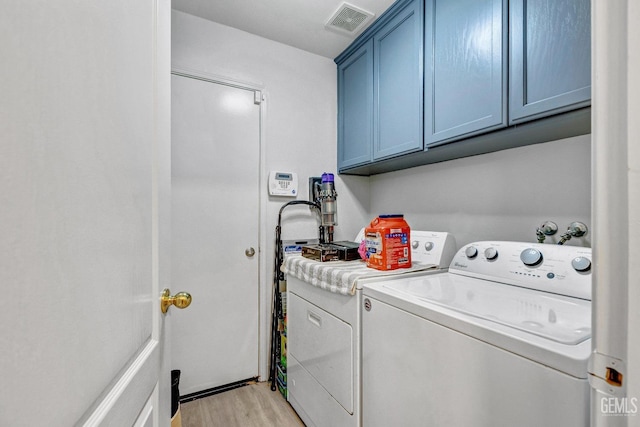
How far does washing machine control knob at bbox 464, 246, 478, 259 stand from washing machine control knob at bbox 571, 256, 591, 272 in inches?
15.1

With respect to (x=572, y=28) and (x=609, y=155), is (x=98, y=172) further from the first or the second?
(x=572, y=28)

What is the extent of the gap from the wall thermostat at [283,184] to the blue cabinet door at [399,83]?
67cm

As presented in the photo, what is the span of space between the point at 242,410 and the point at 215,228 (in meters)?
1.22

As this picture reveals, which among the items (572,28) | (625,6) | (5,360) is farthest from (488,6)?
(5,360)

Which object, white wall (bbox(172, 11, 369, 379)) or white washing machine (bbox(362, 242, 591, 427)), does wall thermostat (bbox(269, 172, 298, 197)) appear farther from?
white washing machine (bbox(362, 242, 591, 427))

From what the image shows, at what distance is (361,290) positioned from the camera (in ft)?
4.06

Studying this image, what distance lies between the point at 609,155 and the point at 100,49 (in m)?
0.70

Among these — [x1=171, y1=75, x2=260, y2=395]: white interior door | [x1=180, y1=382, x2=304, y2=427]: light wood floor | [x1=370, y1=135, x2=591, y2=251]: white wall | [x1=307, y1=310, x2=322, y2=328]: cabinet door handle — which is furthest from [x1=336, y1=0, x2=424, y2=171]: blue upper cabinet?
[x1=180, y1=382, x2=304, y2=427]: light wood floor

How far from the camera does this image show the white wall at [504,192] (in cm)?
129

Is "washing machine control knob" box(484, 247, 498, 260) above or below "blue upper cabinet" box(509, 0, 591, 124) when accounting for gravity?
below

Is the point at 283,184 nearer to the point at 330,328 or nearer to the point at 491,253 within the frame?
the point at 330,328

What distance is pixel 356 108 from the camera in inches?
86.6

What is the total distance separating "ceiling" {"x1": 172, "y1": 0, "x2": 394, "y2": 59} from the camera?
5.83 feet

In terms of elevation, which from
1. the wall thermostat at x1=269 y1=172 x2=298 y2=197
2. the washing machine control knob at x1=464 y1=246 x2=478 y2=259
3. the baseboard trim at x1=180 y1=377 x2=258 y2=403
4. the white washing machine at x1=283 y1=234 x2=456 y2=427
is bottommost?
the baseboard trim at x1=180 y1=377 x2=258 y2=403
